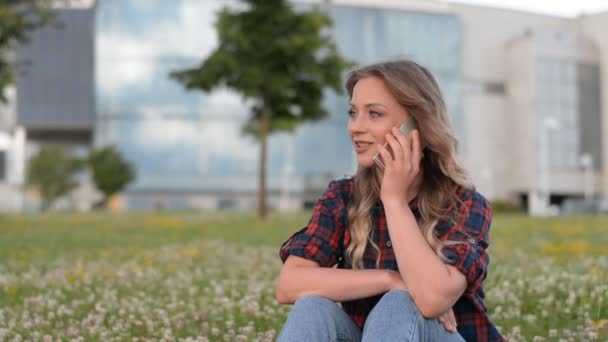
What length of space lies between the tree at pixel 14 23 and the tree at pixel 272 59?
4.65 meters

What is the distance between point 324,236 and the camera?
10.5ft

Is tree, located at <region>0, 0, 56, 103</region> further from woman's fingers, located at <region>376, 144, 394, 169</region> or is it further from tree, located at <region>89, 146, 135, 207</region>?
tree, located at <region>89, 146, 135, 207</region>

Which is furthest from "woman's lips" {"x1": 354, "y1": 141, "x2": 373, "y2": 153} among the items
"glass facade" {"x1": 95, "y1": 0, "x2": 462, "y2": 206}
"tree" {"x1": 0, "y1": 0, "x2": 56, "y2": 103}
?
"glass facade" {"x1": 95, "y1": 0, "x2": 462, "y2": 206}

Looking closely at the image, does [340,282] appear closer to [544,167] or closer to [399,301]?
[399,301]

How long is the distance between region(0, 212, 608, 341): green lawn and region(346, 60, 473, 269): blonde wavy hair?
51.4 inches

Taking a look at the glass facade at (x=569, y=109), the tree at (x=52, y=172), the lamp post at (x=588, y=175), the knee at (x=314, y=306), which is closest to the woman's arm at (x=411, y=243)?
the knee at (x=314, y=306)

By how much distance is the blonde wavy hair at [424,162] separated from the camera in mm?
3010

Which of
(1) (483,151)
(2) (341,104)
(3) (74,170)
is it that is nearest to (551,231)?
(3) (74,170)

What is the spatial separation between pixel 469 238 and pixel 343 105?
61.9 m

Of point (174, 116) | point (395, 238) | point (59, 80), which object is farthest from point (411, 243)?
point (59, 80)

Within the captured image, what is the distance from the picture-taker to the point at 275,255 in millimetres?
10094

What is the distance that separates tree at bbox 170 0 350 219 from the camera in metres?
21.1

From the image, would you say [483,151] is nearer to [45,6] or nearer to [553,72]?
[553,72]

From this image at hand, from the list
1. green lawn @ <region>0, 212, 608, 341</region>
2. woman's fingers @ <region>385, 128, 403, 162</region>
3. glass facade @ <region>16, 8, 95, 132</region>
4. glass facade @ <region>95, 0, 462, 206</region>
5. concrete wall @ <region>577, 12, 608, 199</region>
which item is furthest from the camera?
concrete wall @ <region>577, 12, 608, 199</region>
